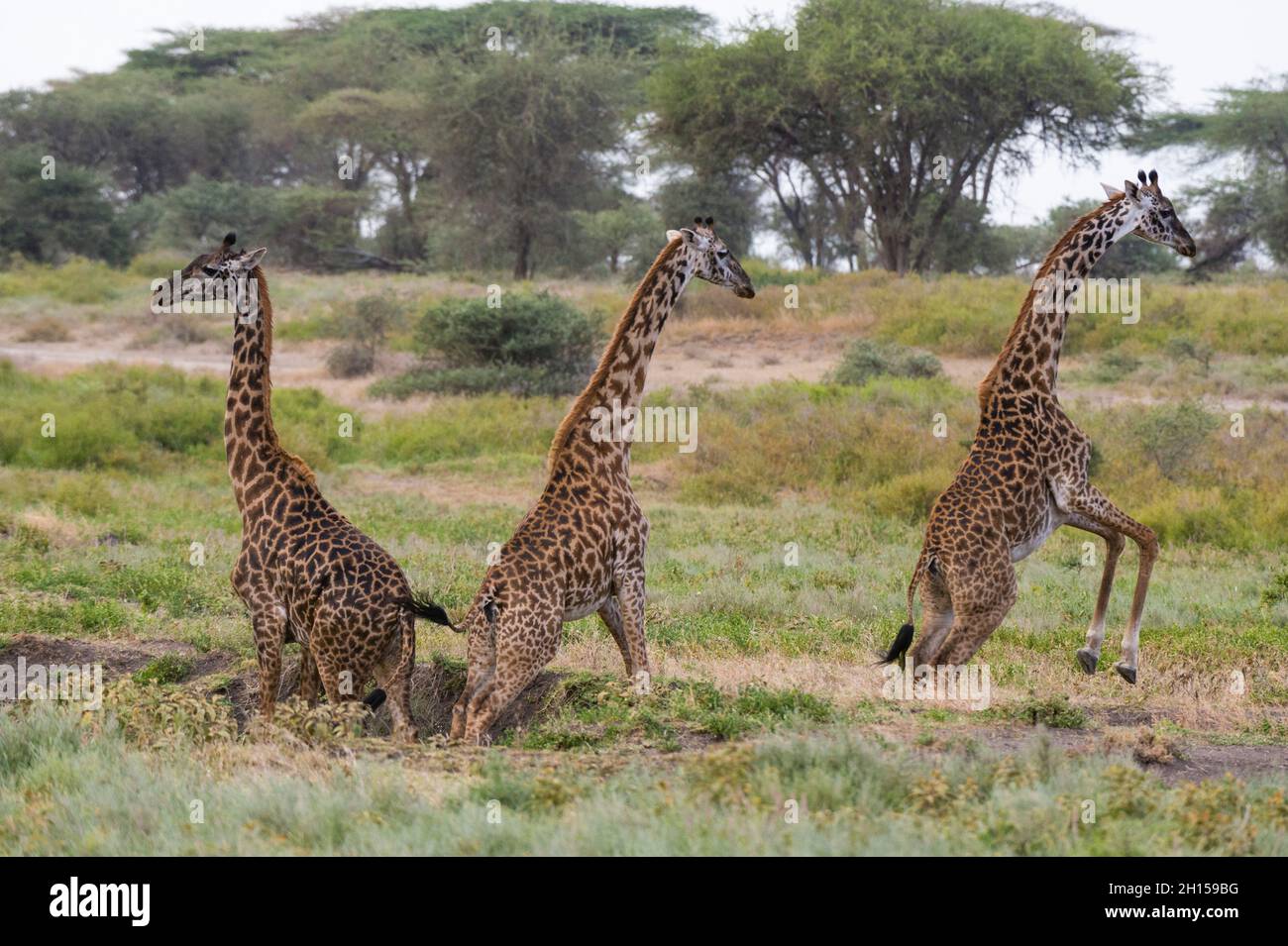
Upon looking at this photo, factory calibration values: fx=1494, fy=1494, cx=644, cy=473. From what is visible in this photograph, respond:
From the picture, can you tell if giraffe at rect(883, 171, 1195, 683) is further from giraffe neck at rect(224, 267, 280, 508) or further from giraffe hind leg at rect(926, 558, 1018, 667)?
giraffe neck at rect(224, 267, 280, 508)

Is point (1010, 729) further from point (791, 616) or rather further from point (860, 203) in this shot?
point (860, 203)

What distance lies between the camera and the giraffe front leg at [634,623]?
7816mm

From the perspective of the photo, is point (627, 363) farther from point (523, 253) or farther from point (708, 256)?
point (523, 253)

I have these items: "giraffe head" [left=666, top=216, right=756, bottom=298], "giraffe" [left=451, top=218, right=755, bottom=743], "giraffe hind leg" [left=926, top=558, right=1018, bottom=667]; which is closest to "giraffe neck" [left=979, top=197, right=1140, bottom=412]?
"giraffe hind leg" [left=926, top=558, right=1018, bottom=667]

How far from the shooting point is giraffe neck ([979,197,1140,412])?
8570 millimetres

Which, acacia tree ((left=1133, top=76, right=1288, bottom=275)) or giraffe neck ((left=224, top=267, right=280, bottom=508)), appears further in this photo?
acacia tree ((left=1133, top=76, right=1288, bottom=275))

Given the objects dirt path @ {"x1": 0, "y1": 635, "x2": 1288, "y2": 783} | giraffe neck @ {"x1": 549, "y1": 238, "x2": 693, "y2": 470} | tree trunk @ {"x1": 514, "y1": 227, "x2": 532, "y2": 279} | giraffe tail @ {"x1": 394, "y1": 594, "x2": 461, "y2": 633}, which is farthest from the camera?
tree trunk @ {"x1": 514, "y1": 227, "x2": 532, "y2": 279}

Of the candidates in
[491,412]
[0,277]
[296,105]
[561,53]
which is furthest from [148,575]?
[296,105]

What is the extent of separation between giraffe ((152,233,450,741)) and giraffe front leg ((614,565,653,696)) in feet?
3.17

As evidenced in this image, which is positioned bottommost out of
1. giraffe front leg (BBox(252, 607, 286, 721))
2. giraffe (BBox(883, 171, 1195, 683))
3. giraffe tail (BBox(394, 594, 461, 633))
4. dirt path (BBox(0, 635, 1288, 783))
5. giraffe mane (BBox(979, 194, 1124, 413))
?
dirt path (BBox(0, 635, 1288, 783))

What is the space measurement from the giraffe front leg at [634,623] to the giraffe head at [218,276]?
2588 mm

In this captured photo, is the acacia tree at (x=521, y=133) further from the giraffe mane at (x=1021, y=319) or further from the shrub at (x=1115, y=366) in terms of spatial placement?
the giraffe mane at (x=1021, y=319)

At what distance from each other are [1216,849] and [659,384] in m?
19.2

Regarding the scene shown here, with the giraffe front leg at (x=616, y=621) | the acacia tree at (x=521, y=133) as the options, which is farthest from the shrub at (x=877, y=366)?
the acacia tree at (x=521, y=133)
